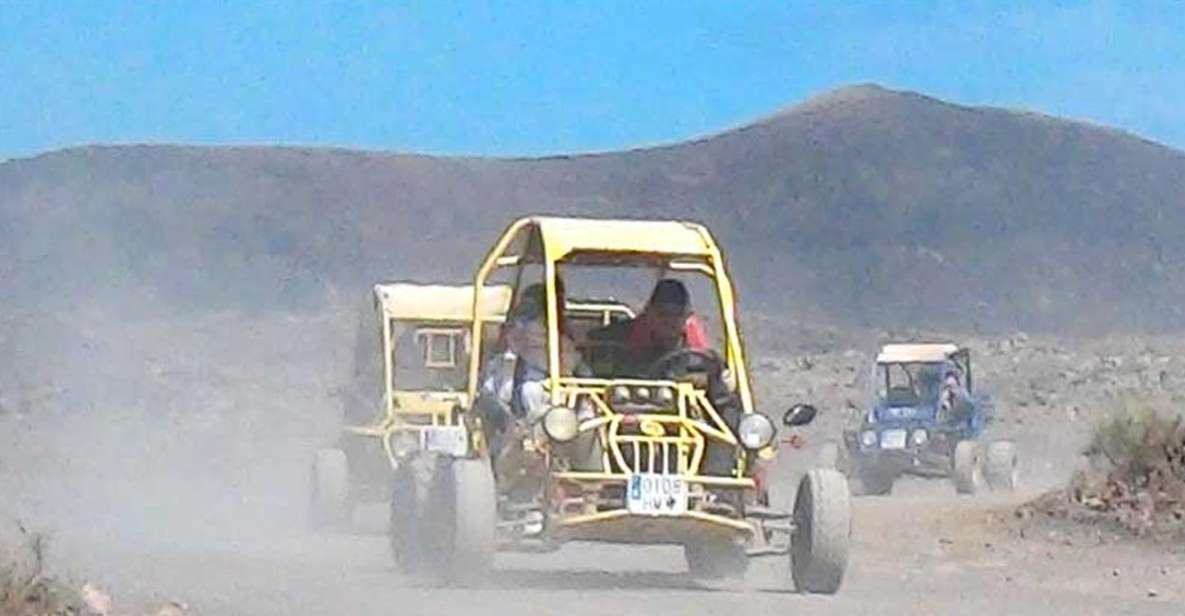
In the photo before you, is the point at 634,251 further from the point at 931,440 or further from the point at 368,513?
the point at 931,440

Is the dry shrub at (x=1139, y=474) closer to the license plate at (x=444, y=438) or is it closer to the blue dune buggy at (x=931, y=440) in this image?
the license plate at (x=444, y=438)

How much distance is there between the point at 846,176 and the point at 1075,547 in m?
85.3

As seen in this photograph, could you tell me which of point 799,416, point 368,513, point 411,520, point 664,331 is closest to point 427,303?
point 368,513

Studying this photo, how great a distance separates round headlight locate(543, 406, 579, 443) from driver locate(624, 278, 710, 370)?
1.52 meters

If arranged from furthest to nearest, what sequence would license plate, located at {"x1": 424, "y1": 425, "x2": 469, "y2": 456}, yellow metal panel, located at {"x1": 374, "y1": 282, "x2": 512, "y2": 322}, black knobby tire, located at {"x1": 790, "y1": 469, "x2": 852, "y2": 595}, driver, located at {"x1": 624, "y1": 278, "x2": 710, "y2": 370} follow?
yellow metal panel, located at {"x1": 374, "y1": 282, "x2": 512, "y2": 322} → license plate, located at {"x1": 424, "y1": 425, "x2": 469, "y2": 456} → driver, located at {"x1": 624, "y1": 278, "x2": 710, "y2": 370} → black knobby tire, located at {"x1": 790, "y1": 469, "x2": 852, "y2": 595}

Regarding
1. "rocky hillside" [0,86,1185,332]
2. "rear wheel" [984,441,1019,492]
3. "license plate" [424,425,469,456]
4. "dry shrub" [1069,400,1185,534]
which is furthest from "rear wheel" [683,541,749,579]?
"rocky hillside" [0,86,1185,332]

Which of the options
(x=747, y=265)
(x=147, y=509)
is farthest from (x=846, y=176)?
(x=147, y=509)

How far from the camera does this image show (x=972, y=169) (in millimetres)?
107125

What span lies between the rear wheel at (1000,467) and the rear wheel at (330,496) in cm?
940

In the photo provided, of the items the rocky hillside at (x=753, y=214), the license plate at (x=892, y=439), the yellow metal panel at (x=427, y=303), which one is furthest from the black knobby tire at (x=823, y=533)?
the rocky hillside at (x=753, y=214)

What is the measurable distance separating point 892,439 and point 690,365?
15948 millimetres

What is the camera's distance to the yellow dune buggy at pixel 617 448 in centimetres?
1705

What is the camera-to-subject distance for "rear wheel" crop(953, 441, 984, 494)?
32.1 metres

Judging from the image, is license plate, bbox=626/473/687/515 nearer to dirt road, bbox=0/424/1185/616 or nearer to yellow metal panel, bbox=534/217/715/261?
dirt road, bbox=0/424/1185/616
